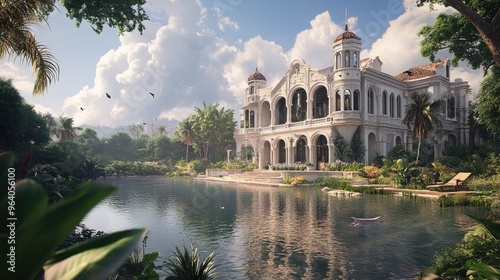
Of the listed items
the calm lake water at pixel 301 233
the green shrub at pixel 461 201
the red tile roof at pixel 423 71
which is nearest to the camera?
the calm lake water at pixel 301 233

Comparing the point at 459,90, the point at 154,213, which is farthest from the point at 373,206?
the point at 459,90

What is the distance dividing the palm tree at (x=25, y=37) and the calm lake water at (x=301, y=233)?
552cm

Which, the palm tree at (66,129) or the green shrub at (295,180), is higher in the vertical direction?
the palm tree at (66,129)

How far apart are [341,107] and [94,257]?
35.8 meters

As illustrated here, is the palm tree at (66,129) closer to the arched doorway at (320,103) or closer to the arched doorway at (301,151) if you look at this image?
the arched doorway at (301,151)

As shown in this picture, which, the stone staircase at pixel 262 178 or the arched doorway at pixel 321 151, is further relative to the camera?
the arched doorway at pixel 321 151

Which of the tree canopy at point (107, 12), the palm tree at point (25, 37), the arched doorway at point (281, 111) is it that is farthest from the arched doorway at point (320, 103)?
the palm tree at point (25, 37)

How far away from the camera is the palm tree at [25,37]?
25.5ft

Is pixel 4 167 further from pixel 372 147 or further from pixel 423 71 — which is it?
pixel 423 71

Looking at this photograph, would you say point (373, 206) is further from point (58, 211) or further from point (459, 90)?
point (459, 90)

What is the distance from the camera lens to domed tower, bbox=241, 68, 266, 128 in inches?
1833

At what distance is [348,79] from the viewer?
34.7 meters

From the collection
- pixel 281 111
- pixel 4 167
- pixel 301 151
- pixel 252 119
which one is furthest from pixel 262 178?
pixel 4 167

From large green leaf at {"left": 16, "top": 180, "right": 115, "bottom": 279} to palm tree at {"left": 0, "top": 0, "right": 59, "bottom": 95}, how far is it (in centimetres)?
908
